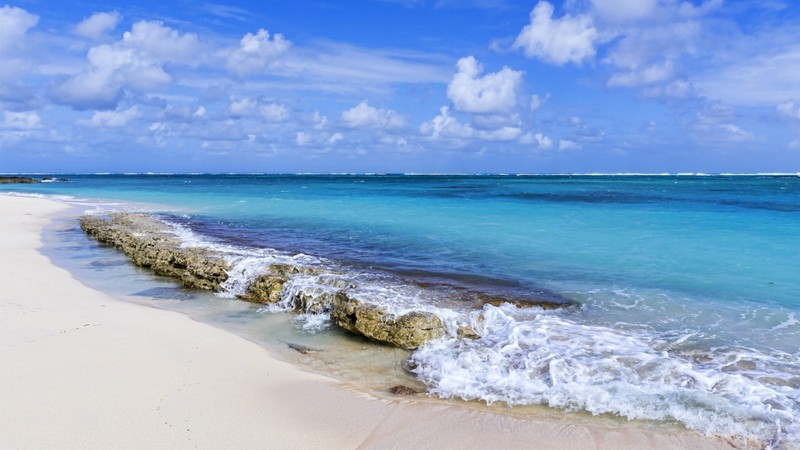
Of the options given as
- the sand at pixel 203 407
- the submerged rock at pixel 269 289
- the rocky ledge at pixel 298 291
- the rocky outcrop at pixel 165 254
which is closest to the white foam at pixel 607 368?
the rocky ledge at pixel 298 291

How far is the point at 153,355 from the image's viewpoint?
18.8 ft

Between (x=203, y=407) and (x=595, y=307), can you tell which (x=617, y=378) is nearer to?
(x=595, y=307)

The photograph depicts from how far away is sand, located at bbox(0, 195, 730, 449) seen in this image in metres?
4.10

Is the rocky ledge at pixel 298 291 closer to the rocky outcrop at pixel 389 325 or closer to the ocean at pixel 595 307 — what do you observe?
the rocky outcrop at pixel 389 325

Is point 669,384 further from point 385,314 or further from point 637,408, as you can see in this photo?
point 385,314

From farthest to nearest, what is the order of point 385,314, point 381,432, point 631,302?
1. point 631,302
2. point 385,314
3. point 381,432

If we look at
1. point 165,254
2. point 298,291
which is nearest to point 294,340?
point 298,291

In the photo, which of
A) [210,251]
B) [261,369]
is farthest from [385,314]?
[210,251]

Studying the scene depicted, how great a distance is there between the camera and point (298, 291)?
8.38m

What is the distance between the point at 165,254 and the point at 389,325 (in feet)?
22.7

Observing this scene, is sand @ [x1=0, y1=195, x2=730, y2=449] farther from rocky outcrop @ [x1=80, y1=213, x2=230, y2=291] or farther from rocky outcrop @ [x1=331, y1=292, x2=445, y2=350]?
rocky outcrop @ [x1=80, y1=213, x2=230, y2=291]

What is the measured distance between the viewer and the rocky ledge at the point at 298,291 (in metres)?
6.70

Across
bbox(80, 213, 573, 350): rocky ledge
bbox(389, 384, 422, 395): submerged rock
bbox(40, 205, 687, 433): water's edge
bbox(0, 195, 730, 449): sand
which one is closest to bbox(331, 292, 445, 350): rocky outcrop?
bbox(80, 213, 573, 350): rocky ledge

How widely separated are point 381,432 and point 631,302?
19.8 feet
